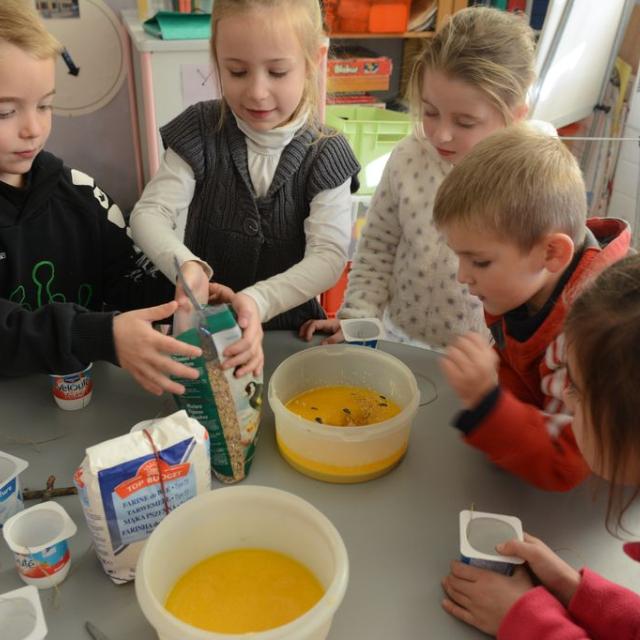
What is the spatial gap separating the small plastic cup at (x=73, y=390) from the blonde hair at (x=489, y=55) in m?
0.84

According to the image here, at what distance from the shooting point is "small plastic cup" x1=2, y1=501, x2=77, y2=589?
74 cm

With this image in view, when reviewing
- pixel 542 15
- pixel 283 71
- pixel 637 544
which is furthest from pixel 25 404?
pixel 542 15

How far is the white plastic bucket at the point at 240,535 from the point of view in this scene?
711 mm

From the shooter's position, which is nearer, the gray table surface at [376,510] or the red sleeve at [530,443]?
the gray table surface at [376,510]

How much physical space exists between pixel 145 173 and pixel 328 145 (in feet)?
5.94

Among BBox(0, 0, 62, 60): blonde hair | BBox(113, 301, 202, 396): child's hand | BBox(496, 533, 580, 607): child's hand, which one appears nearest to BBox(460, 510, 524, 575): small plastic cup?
BBox(496, 533, 580, 607): child's hand

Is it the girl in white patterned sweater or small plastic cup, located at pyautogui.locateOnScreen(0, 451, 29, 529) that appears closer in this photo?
small plastic cup, located at pyautogui.locateOnScreen(0, 451, 29, 529)

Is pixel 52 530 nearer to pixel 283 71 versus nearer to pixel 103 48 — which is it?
pixel 283 71

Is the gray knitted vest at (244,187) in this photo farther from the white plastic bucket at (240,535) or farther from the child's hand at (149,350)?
the white plastic bucket at (240,535)

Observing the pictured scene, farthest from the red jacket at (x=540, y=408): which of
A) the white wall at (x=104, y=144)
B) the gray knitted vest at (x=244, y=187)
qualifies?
the white wall at (x=104, y=144)

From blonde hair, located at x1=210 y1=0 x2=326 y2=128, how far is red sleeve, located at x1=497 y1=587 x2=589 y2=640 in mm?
995

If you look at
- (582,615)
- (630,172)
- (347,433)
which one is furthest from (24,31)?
(630,172)

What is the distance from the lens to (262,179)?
1360 mm

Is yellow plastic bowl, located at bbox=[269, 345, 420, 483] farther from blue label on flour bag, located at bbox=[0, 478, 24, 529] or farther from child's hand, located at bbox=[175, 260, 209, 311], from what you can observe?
blue label on flour bag, located at bbox=[0, 478, 24, 529]
